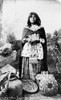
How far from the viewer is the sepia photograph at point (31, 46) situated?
5.00 meters

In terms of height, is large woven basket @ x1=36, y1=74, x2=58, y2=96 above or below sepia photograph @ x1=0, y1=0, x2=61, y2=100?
below

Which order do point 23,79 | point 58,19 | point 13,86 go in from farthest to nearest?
point 58,19 < point 23,79 < point 13,86

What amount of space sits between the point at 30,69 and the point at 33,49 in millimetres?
401

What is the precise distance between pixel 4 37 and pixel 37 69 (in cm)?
92

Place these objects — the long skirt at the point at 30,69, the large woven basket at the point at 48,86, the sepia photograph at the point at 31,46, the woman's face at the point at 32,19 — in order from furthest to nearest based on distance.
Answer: the woman's face at the point at 32,19 → the long skirt at the point at 30,69 → the sepia photograph at the point at 31,46 → the large woven basket at the point at 48,86

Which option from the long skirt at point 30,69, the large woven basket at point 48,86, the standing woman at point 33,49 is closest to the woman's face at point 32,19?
the standing woman at point 33,49

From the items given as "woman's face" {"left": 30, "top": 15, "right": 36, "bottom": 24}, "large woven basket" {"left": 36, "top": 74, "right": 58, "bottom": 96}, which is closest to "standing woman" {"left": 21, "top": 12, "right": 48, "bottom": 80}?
"woman's face" {"left": 30, "top": 15, "right": 36, "bottom": 24}

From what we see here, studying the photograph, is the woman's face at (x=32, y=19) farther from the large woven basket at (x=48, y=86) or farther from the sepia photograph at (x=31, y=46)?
the large woven basket at (x=48, y=86)

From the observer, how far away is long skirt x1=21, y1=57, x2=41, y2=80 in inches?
206

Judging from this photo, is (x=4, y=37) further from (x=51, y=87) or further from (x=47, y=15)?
(x=51, y=87)

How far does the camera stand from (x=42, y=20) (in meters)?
5.53

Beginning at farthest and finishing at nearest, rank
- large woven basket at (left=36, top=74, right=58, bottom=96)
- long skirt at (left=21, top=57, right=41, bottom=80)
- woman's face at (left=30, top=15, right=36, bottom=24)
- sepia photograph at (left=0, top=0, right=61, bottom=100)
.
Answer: woman's face at (left=30, top=15, right=36, bottom=24) → long skirt at (left=21, top=57, right=41, bottom=80) → sepia photograph at (left=0, top=0, right=61, bottom=100) → large woven basket at (left=36, top=74, right=58, bottom=96)

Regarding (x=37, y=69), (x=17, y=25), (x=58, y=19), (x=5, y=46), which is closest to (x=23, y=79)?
(x=37, y=69)

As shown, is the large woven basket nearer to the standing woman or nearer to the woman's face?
the standing woman
